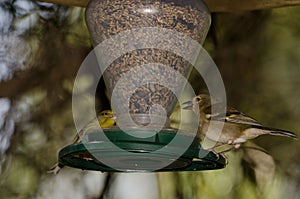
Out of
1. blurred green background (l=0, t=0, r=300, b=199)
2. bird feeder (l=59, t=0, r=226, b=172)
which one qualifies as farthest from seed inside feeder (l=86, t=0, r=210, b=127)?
blurred green background (l=0, t=0, r=300, b=199)

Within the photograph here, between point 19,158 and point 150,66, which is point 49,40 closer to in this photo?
point 19,158

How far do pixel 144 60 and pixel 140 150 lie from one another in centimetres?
63

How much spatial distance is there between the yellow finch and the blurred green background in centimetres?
57

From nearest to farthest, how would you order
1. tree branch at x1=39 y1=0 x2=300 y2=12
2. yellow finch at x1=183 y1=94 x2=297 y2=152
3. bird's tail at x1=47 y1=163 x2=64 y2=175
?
yellow finch at x1=183 y1=94 x2=297 y2=152 < tree branch at x1=39 y1=0 x2=300 y2=12 < bird's tail at x1=47 y1=163 x2=64 y2=175

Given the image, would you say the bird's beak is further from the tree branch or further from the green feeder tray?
the green feeder tray

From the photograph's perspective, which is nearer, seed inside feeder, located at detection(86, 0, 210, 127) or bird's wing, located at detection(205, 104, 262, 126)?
seed inside feeder, located at detection(86, 0, 210, 127)

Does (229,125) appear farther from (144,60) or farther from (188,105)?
(144,60)

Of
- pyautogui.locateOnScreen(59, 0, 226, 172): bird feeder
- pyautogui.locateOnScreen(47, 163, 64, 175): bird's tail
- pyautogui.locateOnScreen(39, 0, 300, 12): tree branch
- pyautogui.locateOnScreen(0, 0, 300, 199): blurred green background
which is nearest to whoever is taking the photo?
pyautogui.locateOnScreen(59, 0, 226, 172): bird feeder

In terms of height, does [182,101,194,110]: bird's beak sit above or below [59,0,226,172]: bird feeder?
below

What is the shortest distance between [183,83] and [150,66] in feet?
0.86

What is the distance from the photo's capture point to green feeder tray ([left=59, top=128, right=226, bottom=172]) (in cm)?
341

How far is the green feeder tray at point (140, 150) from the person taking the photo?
341 centimetres

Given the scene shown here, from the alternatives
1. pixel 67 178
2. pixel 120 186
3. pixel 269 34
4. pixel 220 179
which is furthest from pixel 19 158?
pixel 269 34

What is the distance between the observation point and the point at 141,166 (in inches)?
148
